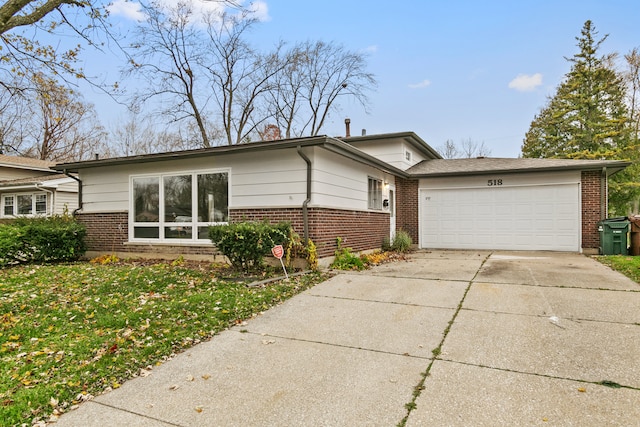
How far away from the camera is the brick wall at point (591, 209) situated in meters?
10.6

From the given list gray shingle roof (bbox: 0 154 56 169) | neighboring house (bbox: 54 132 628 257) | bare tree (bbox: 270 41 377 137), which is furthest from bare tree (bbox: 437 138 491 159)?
gray shingle roof (bbox: 0 154 56 169)

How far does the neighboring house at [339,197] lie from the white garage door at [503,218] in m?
0.03

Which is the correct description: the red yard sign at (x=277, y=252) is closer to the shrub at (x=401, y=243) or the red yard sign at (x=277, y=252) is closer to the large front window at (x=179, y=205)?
the large front window at (x=179, y=205)

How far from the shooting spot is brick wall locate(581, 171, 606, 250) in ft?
34.8

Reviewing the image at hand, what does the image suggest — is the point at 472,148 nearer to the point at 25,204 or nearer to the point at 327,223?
the point at 327,223

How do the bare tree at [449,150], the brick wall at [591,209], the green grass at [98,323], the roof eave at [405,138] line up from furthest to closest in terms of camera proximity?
the bare tree at [449,150] < the roof eave at [405,138] < the brick wall at [591,209] < the green grass at [98,323]

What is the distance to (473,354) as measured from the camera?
3.43 meters

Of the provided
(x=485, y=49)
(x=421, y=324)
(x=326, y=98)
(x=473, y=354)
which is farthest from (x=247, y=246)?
(x=326, y=98)

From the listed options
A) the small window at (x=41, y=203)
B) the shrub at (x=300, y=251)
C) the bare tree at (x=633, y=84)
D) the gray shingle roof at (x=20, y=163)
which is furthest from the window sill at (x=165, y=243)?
the bare tree at (x=633, y=84)

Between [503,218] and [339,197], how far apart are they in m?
6.26

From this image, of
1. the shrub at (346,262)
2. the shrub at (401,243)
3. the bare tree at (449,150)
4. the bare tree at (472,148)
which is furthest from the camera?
the bare tree at (449,150)

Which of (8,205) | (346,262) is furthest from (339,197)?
(8,205)

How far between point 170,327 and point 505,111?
76.6ft

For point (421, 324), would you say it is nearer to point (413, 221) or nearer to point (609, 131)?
point (413, 221)
